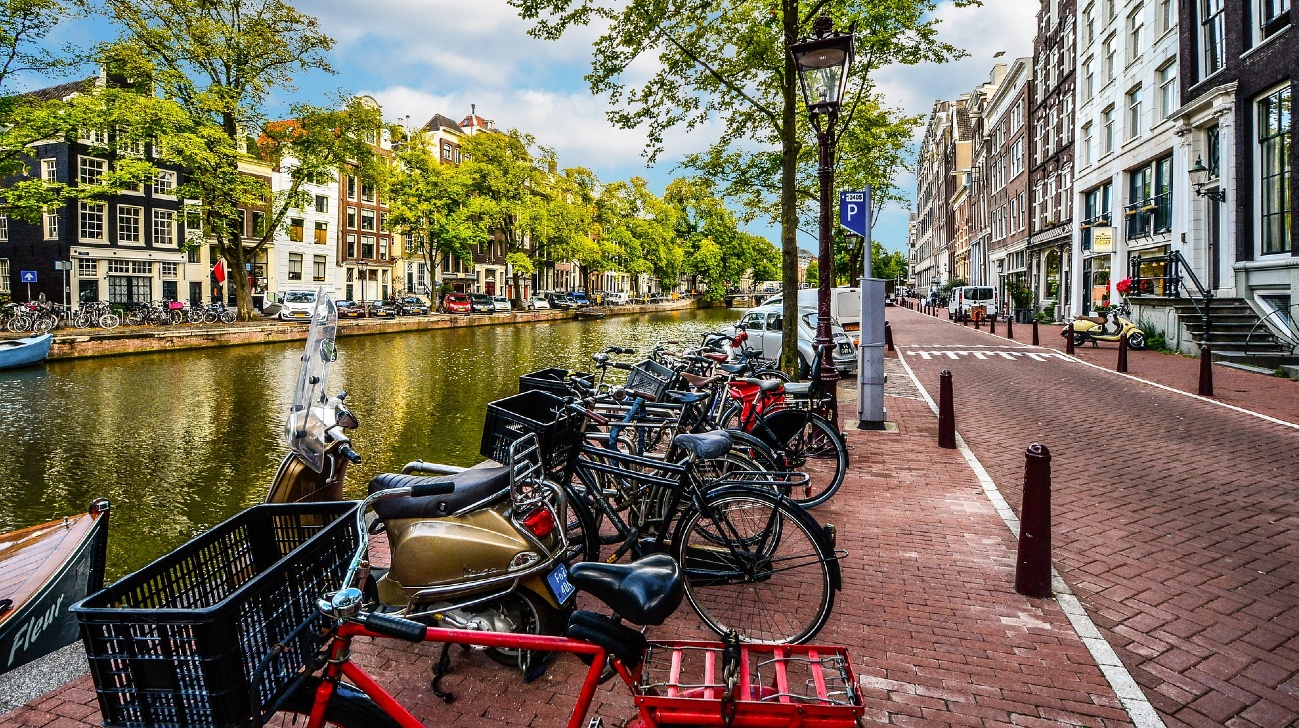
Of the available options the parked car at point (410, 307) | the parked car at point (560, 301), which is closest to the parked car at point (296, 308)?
the parked car at point (410, 307)

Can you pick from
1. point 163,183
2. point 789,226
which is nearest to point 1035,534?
point 789,226

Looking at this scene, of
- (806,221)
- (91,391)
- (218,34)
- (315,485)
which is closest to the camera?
(315,485)

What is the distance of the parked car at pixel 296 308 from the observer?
36719 millimetres

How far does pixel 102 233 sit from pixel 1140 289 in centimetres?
4676

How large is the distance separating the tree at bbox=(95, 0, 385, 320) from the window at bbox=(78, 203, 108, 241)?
1105cm

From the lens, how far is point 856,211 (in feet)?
33.1

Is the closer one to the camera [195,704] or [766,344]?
[195,704]

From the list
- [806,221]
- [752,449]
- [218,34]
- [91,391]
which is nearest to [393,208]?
[218,34]

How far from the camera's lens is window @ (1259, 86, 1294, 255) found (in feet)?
57.9

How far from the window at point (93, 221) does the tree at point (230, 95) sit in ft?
36.3

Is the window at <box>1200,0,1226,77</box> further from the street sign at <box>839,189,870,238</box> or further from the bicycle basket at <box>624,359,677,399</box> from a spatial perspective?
the bicycle basket at <box>624,359,677,399</box>

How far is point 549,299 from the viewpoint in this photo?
5962cm

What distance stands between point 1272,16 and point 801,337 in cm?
1461

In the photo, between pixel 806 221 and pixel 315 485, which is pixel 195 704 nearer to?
pixel 315 485
